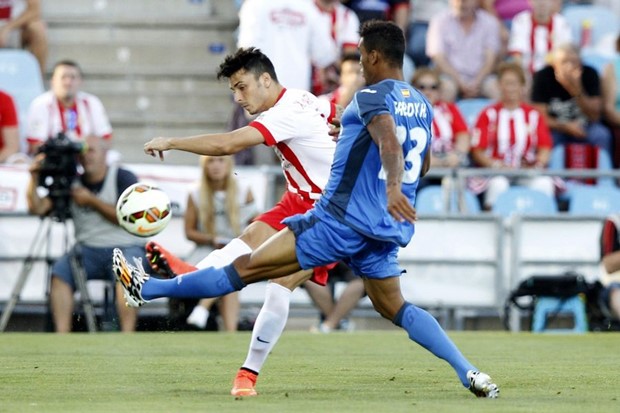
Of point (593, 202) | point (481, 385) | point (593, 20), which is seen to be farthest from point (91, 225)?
point (593, 20)

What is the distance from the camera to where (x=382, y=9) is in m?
17.5

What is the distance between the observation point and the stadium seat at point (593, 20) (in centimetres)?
1883

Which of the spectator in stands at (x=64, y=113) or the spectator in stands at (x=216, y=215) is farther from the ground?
the spectator in stands at (x=64, y=113)

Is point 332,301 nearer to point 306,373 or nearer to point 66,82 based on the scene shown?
point 66,82

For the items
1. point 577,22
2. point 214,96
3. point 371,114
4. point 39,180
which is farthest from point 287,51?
point 371,114

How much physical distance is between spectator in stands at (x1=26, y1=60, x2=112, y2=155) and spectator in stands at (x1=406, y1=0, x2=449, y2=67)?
4585 mm

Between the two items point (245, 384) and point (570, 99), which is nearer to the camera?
point (245, 384)

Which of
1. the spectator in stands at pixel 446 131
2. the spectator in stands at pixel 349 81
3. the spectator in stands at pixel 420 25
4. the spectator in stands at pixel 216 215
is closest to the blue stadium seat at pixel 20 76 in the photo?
the spectator in stands at pixel 216 215

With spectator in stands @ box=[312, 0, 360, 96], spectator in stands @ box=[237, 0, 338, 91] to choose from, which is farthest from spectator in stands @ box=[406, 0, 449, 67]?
spectator in stands @ box=[237, 0, 338, 91]

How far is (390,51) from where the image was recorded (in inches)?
306

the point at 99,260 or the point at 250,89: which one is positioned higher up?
the point at 250,89

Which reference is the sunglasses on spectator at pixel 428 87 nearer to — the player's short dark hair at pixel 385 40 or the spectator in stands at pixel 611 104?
the spectator in stands at pixel 611 104

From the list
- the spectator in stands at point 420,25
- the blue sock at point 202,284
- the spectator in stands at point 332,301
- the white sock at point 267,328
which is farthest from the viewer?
the spectator in stands at point 420,25

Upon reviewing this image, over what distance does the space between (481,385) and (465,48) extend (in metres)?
10.2
